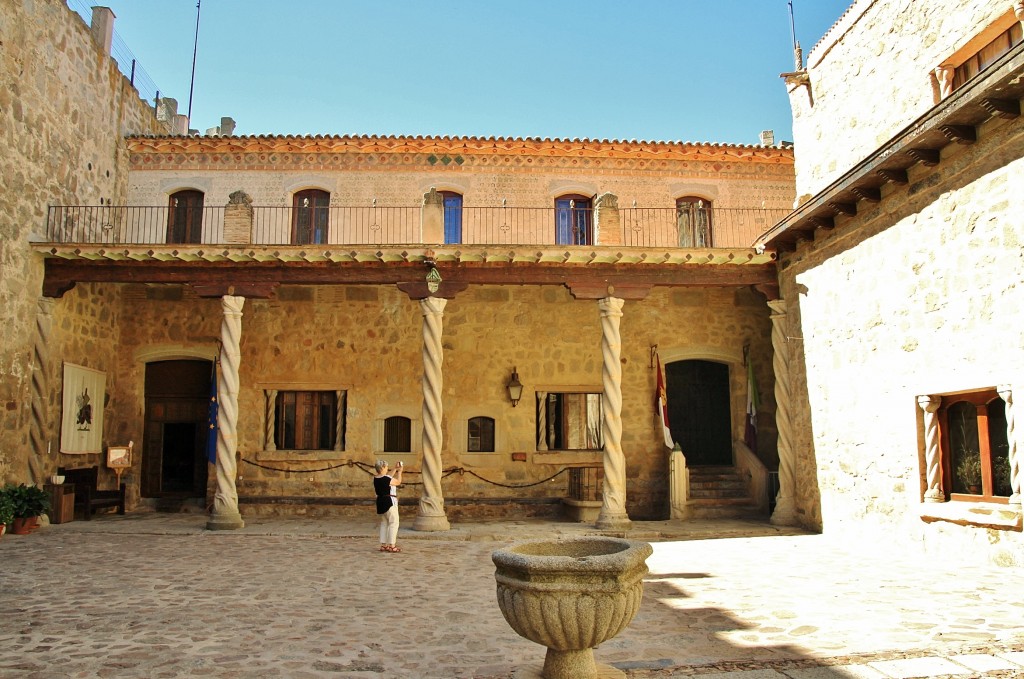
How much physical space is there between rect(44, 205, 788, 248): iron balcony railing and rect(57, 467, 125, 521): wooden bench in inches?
168

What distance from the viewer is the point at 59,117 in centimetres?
1246

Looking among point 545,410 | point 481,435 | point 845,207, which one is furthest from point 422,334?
point 845,207

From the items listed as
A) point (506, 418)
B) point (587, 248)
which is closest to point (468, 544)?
point (506, 418)

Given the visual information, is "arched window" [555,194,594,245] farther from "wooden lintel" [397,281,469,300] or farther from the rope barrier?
the rope barrier

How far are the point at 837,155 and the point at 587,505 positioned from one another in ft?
22.5

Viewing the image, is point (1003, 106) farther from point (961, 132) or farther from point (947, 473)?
point (947, 473)

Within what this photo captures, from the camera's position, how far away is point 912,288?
895 cm

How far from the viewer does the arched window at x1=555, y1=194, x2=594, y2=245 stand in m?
15.0

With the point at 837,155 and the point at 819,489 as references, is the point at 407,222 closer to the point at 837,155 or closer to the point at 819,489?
the point at 837,155

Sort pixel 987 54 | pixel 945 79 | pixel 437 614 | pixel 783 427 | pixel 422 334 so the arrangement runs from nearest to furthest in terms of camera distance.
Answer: pixel 437 614, pixel 987 54, pixel 945 79, pixel 783 427, pixel 422 334

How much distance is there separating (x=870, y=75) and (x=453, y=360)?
321 inches

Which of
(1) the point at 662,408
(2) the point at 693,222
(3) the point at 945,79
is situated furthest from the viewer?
(2) the point at 693,222

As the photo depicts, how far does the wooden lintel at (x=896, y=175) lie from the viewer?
356 inches

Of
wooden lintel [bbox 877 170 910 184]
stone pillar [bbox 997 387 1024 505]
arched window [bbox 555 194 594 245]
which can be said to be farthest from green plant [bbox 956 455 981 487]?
arched window [bbox 555 194 594 245]
